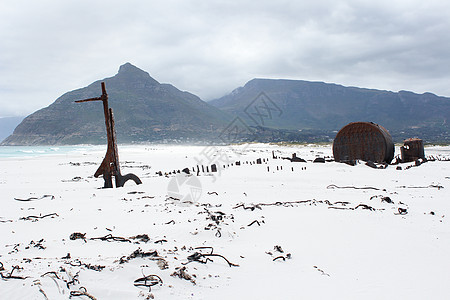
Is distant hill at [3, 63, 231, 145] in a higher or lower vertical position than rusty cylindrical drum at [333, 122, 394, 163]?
higher

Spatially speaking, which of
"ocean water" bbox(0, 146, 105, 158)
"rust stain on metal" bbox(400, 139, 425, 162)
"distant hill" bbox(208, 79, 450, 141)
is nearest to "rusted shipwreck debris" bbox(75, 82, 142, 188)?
"rust stain on metal" bbox(400, 139, 425, 162)

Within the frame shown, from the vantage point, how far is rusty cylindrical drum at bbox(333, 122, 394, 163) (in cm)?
1628

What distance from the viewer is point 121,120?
99.8m

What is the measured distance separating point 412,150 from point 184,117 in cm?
10053

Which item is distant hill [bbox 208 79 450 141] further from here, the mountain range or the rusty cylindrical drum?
the rusty cylindrical drum

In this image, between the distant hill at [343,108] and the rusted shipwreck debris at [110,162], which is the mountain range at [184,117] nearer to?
the distant hill at [343,108]

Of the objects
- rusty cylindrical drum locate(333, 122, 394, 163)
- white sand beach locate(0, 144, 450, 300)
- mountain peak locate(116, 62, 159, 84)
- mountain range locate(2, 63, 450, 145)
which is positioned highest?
mountain peak locate(116, 62, 159, 84)

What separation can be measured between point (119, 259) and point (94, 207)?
4056mm

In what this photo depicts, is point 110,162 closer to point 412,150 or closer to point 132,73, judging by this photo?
point 412,150

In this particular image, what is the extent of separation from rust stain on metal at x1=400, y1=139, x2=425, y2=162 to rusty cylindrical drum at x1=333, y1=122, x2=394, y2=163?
1328 millimetres

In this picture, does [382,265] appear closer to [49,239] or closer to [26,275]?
[26,275]

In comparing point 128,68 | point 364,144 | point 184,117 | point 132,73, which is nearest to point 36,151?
point 364,144

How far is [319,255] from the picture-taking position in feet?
13.0

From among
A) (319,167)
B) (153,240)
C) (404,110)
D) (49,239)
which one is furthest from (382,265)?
(404,110)
